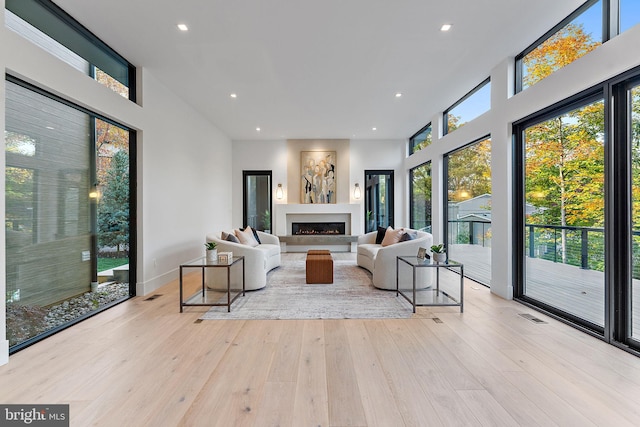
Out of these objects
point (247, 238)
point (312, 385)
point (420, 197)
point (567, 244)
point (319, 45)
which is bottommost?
point (312, 385)

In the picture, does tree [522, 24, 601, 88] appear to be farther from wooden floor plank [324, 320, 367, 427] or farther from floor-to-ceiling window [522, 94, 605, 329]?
wooden floor plank [324, 320, 367, 427]

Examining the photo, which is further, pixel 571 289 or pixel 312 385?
pixel 571 289

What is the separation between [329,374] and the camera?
6.54ft

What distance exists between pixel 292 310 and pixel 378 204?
5349 millimetres

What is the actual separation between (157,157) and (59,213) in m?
1.64

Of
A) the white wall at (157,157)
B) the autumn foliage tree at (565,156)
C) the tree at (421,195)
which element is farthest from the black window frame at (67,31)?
the tree at (421,195)

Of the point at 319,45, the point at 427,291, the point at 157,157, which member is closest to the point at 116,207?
the point at 157,157

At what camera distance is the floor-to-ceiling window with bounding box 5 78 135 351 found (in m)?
2.39

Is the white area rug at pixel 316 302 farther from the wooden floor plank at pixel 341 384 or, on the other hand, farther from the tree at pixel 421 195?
the tree at pixel 421 195

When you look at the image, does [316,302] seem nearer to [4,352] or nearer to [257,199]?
[4,352]

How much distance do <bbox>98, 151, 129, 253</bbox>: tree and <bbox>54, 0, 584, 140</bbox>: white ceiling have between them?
1389 mm

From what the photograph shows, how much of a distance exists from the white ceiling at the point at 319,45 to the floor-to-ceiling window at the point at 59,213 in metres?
1.08

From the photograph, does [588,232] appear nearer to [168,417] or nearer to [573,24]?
[573,24]

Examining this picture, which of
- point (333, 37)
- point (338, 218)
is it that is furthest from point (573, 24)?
point (338, 218)
